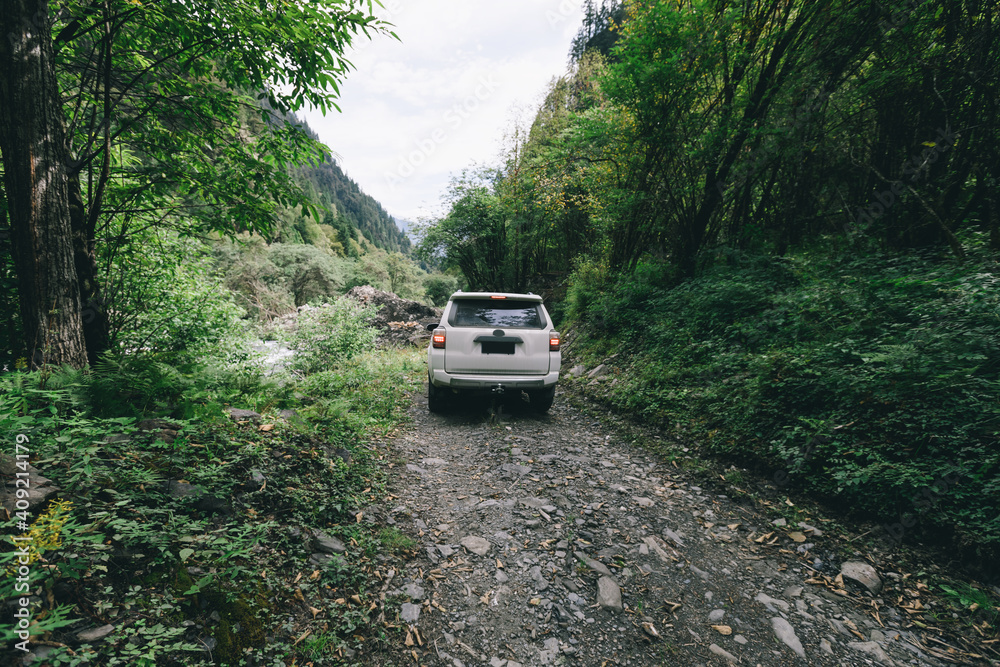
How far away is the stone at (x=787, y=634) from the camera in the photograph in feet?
7.04

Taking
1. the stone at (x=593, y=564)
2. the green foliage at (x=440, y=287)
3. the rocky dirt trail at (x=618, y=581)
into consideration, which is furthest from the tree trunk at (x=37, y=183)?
the green foliage at (x=440, y=287)

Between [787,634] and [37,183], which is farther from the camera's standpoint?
[37,183]

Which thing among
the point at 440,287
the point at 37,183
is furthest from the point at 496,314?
the point at 440,287

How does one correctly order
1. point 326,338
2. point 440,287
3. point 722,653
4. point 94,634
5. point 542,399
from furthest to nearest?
point 440,287
point 326,338
point 542,399
point 722,653
point 94,634

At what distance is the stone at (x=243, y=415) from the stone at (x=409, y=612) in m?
2.25

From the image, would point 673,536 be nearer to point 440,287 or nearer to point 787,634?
point 787,634

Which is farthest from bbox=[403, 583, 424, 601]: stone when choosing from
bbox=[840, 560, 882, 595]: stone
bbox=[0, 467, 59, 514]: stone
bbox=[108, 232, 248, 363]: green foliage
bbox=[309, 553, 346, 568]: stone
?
bbox=[108, 232, 248, 363]: green foliage

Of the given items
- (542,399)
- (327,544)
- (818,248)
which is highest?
(818,248)

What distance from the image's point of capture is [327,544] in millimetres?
2678

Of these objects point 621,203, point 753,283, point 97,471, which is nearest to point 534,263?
point 621,203

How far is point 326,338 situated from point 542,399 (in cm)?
605

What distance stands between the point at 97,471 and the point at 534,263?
19943mm

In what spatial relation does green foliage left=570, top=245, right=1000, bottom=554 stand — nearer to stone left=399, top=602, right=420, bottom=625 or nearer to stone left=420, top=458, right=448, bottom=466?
stone left=420, top=458, right=448, bottom=466

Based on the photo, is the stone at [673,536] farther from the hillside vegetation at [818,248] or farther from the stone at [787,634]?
the hillside vegetation at [818,248]
